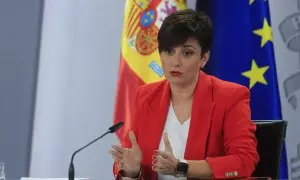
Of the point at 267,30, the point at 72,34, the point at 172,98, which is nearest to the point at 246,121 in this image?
the point at 172,98

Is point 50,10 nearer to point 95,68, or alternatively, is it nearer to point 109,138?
point 95,68

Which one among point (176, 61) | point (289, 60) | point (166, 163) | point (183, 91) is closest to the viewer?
point (166, 163)

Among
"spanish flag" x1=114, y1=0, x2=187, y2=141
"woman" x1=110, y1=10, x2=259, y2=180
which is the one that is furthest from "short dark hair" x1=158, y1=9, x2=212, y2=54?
"spanish flag" x1=114, y1=0, x2=187, y2=141

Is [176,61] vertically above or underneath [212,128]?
above

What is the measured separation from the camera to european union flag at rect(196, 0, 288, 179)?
8.14ft

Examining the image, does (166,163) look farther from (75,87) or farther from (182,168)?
(75,87)

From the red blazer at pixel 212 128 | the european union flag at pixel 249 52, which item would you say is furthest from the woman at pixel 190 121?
the european union flag at pixel 249 52

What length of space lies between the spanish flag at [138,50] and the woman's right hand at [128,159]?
103cm

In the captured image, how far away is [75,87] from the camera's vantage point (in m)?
2.83

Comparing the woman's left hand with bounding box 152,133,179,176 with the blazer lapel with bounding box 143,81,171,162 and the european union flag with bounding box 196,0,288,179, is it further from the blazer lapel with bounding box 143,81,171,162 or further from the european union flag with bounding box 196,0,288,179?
the european union flag with bounding box 196,0,288,179

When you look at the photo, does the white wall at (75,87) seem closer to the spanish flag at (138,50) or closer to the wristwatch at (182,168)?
the spanish flag at (138,50)

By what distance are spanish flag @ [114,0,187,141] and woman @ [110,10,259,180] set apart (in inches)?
35.4

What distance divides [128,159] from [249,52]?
142 cm

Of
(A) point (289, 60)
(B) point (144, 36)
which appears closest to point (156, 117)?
(B) point (144, 36)
